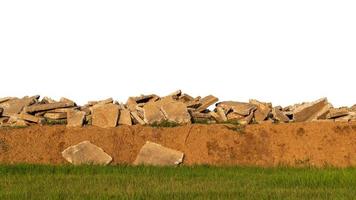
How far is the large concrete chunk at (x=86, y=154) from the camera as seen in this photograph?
20680 mm

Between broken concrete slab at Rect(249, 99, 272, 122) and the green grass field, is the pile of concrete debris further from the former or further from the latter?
the green grass field

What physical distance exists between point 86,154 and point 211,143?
4.15 meters

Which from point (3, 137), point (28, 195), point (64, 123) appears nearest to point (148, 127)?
point (64, 123)

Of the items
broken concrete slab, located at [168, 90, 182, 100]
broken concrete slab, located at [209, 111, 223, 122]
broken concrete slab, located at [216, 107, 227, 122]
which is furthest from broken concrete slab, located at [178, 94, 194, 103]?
broken concrete slab, located at [216, 107, 227, 122]

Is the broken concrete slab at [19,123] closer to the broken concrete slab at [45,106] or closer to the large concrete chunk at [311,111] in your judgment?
the broken concrete slab at [45,106]

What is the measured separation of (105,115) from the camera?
22516 mm

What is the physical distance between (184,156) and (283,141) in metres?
3.40

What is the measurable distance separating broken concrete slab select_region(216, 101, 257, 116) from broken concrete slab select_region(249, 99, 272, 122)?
0.73 ft

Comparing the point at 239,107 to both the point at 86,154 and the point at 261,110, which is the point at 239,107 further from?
the point at 86,154

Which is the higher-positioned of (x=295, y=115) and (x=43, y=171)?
(x=295, y=115)

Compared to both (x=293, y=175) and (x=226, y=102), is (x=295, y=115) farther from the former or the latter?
(x=293, y=175)

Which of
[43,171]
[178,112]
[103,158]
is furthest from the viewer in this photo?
[178,112]

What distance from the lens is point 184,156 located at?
2128 cm

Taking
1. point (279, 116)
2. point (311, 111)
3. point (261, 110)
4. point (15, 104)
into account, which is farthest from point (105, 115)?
point (311, 111)
